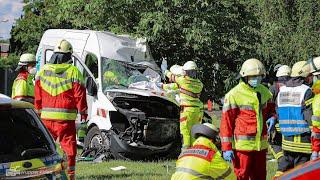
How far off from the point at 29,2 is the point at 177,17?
25.5 m

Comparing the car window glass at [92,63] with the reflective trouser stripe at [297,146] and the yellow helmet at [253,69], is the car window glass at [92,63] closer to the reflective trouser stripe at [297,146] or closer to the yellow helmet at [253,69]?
the reflective trouser stripe at [297,146]

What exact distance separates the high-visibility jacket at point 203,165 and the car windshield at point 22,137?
1189 mm

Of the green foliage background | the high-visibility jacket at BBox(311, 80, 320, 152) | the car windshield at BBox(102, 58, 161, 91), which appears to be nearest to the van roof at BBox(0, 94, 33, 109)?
the high-visibility jacket at BBox(311, 80, 320, 152)

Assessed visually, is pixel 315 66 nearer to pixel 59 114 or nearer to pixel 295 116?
pixel 295 116

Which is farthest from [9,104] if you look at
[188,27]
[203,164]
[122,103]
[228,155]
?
[188,27]

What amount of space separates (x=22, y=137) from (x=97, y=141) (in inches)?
274

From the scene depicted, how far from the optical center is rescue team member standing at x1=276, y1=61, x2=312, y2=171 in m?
7.64

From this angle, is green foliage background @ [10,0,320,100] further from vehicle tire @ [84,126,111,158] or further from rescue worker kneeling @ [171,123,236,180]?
rescue worker kneeling @ [171,123,236,180]

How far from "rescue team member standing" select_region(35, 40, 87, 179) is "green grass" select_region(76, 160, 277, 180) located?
4.65 feet

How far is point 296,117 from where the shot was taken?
772cm

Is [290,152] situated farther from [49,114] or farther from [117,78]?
[117,78]

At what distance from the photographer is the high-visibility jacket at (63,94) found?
8188 mm

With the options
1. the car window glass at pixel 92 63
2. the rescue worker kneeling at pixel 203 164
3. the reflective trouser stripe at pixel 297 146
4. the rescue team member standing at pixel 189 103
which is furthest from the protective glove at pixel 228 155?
the car window glass at pixel 92 63

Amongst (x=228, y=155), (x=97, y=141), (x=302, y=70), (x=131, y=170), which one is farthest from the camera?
(x=97, y=141)
